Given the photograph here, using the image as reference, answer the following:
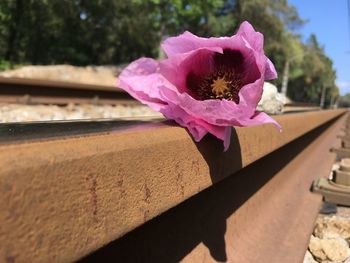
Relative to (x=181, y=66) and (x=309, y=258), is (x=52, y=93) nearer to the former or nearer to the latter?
(x=309, y=258)

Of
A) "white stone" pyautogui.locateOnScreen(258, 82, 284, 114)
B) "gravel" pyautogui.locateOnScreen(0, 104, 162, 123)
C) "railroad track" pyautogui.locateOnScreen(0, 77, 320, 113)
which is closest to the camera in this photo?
"white stone" pyautogui.locateOnScreen(258, 82, 284, 114)

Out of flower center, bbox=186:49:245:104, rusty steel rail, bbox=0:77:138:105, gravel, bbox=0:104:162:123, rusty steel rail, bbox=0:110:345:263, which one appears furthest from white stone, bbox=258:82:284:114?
rusty steel rail, bbox=0:77:138:105

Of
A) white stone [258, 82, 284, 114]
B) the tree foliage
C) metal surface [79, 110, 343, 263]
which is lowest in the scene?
metal surface [79, 110, 343, 263]

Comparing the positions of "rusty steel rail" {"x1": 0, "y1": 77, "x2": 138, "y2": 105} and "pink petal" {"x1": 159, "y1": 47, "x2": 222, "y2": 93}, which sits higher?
"pink petal" {"x1": 159, "y1": 47, "x2": 222, "y2": 93}

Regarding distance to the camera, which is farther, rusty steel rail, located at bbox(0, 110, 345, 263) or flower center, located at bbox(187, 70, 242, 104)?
flower center, located at bbox(187, 70, 242, 104)

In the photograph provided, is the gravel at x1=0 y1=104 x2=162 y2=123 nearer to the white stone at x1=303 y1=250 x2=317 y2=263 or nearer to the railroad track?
the railroad track

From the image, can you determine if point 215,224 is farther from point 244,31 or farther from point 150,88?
point 244,31

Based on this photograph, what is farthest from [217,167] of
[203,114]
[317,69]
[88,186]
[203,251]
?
[317,69]

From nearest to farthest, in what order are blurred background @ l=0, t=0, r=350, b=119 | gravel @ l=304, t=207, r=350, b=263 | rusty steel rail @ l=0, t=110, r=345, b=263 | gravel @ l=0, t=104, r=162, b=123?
rusty steel rail @ l=0, t=110, r=345, b=263
gravel @ l=304, t=207, r=350, b=263
gravel @ l=0, t=104, r=162, b=123
blurred background @ l=0, t=0, r=350, b=119
